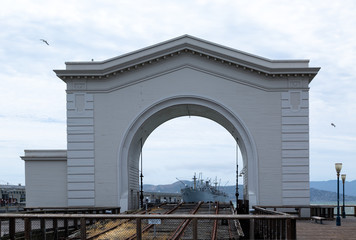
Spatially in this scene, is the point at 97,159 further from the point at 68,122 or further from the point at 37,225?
the point at 37,225

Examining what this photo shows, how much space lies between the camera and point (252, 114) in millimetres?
30969

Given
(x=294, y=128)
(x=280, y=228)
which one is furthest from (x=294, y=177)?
(x=280, y=228)

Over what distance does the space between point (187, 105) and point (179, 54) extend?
3273 millimetres

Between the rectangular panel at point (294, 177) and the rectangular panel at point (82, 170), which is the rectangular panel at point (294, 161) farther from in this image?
the rectangular panel at point (82, 170)

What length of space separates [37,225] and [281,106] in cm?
1875

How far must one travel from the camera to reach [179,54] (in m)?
31.3

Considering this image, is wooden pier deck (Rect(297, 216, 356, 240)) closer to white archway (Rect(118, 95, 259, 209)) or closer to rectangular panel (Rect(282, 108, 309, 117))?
white archway (Rect(118, 95, 259, 209))

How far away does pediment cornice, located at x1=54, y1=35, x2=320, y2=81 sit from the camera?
30.6 m

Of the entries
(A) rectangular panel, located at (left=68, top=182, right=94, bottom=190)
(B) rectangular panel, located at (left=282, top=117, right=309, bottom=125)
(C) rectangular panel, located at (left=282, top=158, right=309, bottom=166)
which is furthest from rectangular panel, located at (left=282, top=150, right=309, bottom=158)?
(A) rectangular panel, located at (left=68, top=182, right=94, bottom=190)

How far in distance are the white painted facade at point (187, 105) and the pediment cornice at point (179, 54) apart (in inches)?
2.4


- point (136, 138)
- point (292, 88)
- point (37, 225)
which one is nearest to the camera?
point (37, 225)

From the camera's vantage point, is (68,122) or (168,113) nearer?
(68,122)

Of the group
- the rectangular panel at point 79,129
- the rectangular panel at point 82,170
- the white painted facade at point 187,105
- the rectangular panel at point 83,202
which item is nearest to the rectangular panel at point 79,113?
the white painted facade at point 187,105

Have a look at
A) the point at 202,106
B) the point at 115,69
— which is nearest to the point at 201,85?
the point at 202,106
